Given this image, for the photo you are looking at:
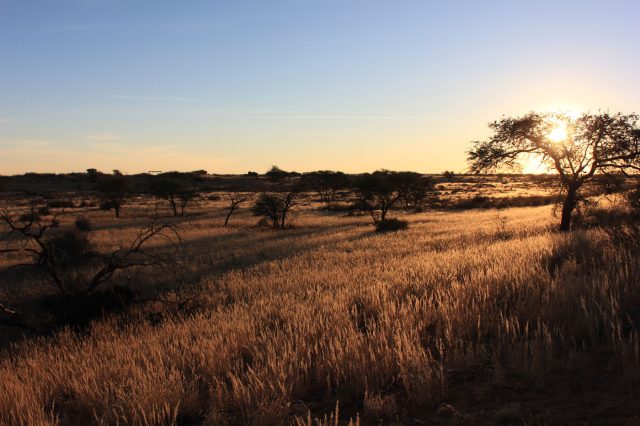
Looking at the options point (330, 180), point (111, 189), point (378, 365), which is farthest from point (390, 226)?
point (330, 180)

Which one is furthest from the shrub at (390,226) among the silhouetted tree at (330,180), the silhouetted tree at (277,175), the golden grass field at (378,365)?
the silhouetted tree at (277,175)

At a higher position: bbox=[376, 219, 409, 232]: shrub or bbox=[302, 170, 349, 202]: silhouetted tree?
bbox=[302, 170, 349, 202]: silhouetted tree

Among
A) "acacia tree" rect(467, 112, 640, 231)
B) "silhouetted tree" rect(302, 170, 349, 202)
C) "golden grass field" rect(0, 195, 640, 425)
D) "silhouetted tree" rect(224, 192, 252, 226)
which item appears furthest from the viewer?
"silhouetted tree" rect(302, 170, 349, 202)

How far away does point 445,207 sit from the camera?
175 ft

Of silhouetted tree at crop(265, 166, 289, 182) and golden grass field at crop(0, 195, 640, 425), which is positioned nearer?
golden grass field at crop(0, 195, 640, 425)

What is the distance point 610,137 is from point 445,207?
3594 centimetres

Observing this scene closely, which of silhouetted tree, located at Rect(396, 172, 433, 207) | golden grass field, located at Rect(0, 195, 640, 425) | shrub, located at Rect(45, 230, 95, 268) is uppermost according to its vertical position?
silhouetted tree, located at Rect(396, 172, 433, 207)

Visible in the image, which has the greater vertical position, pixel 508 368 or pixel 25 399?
pixel 508 368

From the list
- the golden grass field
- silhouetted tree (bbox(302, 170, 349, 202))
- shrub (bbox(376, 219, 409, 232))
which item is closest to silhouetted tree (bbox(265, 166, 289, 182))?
silhouetted tree (bbox(302, 170, 349, 202))

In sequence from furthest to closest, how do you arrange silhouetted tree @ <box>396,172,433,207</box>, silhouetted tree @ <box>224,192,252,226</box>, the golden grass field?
silhouetted tree @ <box>396,172,433,207</box>
silhouetted tree @ <box>224,192,252,226</box>
the golden grass field

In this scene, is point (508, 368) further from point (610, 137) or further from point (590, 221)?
point (590, 221)

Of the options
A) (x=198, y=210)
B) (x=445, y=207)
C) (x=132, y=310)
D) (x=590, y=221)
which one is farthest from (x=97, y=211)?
(x=590, y=221)

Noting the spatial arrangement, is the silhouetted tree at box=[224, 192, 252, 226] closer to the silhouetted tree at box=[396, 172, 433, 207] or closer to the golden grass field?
the silhouetted tree at box=[396, 172, 433, 207]

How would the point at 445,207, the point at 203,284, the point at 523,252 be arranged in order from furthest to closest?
1. the point at 445,207
2. the point at 203,284
3. the point at 523,252
